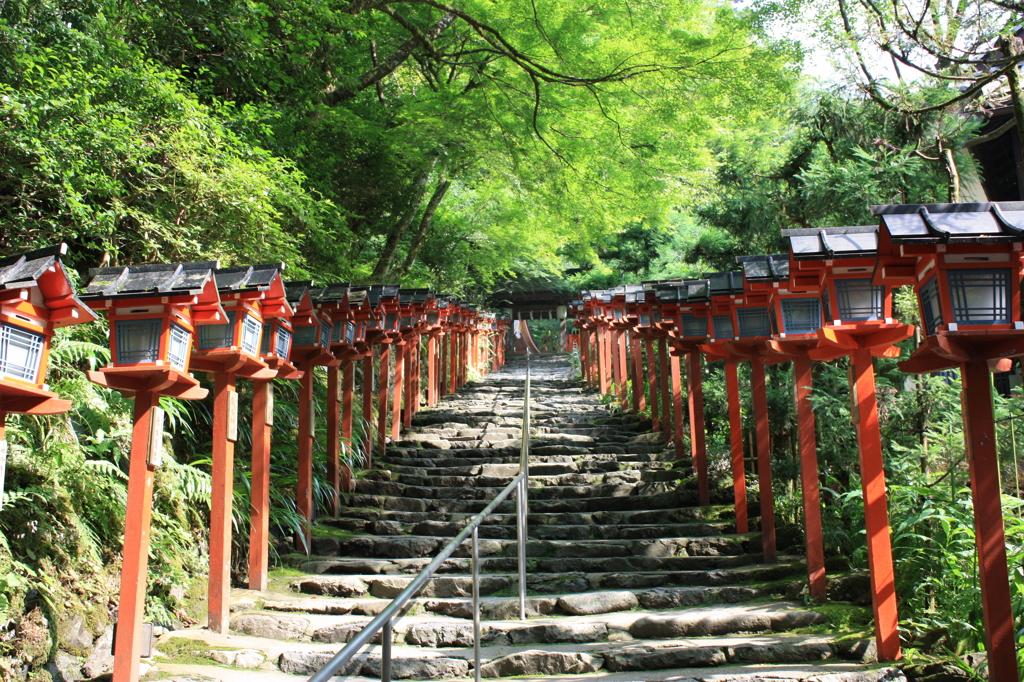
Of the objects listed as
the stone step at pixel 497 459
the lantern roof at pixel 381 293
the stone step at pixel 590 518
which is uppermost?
the lantern roof at pixel 381 293

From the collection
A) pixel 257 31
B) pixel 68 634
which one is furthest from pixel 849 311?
pixel 257 31

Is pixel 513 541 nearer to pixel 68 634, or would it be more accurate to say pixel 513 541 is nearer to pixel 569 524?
pixel 569 524

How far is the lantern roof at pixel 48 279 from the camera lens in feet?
11.8

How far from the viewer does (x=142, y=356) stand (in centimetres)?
480

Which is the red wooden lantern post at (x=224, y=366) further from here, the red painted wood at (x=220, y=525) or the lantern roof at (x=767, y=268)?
the lantern roof at (x=767, y=268)

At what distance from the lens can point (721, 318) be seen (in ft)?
27.3

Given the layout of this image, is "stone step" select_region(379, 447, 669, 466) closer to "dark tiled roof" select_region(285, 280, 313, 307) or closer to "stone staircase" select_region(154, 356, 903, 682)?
"stone staircase" select_region(154, 356, 903, 682)

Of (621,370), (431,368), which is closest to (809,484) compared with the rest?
(621,370)

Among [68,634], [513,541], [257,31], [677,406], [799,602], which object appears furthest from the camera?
[677,406]

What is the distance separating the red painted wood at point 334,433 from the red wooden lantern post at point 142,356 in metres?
4.19

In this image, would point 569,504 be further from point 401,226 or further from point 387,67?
point 387,67

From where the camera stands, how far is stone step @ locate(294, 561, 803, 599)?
711cm

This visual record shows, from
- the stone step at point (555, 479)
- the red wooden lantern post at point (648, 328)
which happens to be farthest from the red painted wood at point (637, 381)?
the stone step at point (555, 479)

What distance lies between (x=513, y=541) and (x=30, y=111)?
19.5 feet
